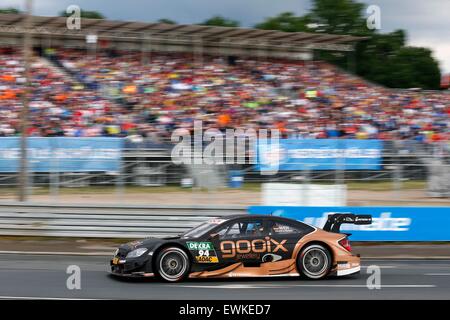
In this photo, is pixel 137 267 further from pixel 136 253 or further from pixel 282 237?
pixel 282 237

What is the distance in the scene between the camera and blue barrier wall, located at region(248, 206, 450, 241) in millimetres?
17578

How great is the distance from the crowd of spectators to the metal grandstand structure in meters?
0.65

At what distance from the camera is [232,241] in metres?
11.8

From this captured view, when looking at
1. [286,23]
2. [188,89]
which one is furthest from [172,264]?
[286,23]

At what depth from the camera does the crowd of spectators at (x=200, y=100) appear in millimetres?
24234

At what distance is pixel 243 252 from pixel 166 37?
20.4 m

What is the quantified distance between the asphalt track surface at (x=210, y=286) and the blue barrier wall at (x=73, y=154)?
4526mm

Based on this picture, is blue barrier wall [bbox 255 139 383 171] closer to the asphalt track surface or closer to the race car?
the asphalt track surface

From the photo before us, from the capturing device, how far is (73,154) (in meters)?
18.0

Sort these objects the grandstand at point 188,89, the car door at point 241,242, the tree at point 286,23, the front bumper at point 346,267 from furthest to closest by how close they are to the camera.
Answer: the tree at point 286,23 < the grandstand at point 188,89 < the front bumper at point 346,267 < the car door at point 241,242

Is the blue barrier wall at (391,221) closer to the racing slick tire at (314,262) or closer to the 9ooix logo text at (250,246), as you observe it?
the racing slick tire at (314,262)

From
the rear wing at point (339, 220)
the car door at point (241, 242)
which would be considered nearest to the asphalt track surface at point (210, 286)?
the car door at point (241, 242)
